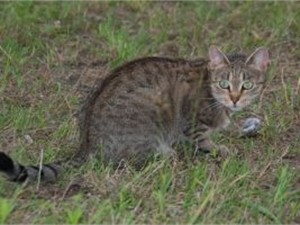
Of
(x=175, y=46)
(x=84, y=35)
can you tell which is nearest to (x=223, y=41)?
(x=175, y=46)

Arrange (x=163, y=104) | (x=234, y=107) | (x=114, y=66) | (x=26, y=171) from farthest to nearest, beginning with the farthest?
1. (x=114, y=66)
2. (x=234, y=107)
3. (x=163, y=104)
4. (x=26, y=171)

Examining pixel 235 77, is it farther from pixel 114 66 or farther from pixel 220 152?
pixel 114 66

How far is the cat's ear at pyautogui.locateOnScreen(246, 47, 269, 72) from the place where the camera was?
5148 mm

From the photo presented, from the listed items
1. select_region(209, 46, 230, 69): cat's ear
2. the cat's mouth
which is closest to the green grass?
the cat's mouth

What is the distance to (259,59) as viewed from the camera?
204 inches

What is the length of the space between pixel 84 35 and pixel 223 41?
1243 millimetres

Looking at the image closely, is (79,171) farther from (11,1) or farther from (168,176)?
(11,1)

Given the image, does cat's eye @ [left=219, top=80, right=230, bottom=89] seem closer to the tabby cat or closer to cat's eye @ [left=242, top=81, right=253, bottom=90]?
the tabby cat

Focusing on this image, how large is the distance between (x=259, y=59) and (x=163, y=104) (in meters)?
0.71

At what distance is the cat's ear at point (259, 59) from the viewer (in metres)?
5.15

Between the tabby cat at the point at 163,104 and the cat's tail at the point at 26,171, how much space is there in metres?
0.19

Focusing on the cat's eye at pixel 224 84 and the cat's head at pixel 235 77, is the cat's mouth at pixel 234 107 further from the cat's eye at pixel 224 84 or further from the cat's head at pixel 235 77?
the cat's eye at pixel 224 84

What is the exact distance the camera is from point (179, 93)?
513 centimetres

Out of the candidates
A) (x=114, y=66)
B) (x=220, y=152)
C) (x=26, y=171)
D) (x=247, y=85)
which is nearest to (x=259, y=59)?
(x=247, y=85)
